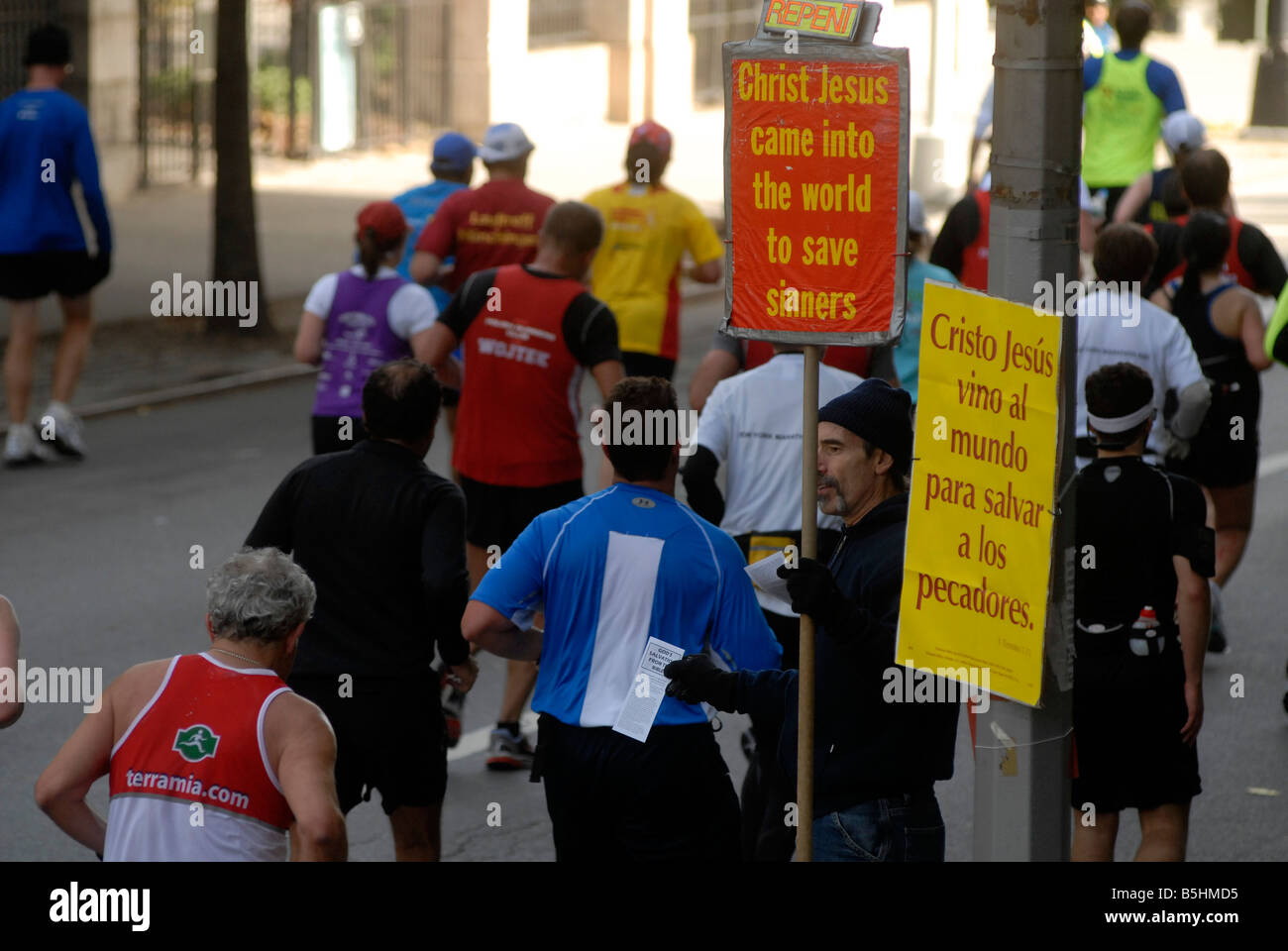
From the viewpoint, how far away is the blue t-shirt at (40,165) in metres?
11.6

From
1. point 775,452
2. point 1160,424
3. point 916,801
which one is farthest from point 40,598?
point 916,801

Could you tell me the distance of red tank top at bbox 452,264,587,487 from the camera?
745 cm

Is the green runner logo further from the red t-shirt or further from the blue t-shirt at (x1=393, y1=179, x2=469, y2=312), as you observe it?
the blue t-shirt at (x1=393, y1=179, x2=469, y2=312)

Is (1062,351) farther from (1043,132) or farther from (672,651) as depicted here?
(672,651)

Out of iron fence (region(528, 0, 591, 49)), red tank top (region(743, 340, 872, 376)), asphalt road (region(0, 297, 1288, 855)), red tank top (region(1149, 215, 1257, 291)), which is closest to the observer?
asphalt road (region(0, 297, 1288, 855))

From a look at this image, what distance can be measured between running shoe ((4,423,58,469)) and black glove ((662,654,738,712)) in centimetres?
776

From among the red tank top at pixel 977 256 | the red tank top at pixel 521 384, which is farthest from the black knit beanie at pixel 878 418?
the red tank top at pixel 977 256

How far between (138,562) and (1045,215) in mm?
6509

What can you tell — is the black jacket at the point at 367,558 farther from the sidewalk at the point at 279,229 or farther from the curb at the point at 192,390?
the curb at the point at 192,390

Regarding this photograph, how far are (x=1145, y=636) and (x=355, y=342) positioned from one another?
3882 millimetres

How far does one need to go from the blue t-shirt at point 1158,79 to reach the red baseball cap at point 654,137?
12.5ft

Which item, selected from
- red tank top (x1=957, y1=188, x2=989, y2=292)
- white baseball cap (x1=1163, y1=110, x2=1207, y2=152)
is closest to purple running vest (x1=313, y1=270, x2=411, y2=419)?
red tank top (x1=957, y1=188, x2=989, y2=292)

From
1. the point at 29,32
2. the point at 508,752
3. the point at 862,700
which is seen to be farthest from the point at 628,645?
the point at 29,32

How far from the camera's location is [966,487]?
4281mm
